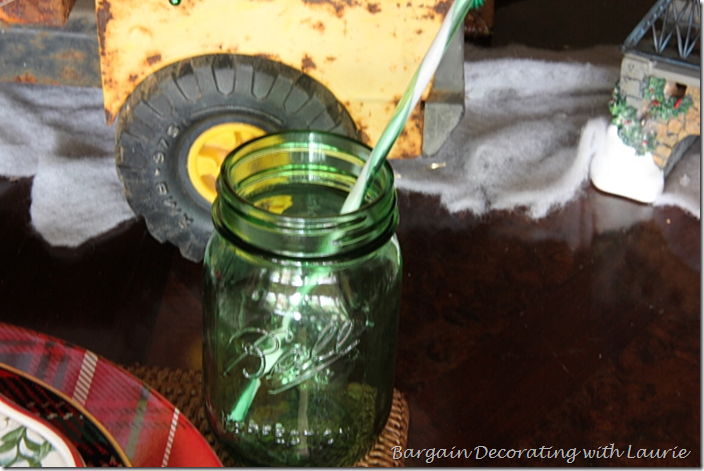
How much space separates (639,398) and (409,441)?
16 cm

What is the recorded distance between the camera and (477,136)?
83cm

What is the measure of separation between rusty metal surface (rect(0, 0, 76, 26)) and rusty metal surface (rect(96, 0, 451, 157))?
2.0 inches

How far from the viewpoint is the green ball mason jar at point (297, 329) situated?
35 cm

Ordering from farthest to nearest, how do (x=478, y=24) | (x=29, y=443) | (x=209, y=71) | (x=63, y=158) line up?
(x=478, y=24), (x=63, y=158), (x=209, y=71), (x=29, y=443)

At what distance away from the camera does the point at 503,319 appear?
59 centimetres

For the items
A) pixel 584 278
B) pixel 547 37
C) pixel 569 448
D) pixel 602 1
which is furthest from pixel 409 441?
pixel 602 1

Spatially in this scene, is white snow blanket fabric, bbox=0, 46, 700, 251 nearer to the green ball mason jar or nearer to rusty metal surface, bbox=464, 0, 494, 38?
rusty metal surface, bbox=464, 0, 494, 38

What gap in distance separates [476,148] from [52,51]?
1.33 feet

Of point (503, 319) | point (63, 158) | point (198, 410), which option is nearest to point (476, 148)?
point (503, 319)

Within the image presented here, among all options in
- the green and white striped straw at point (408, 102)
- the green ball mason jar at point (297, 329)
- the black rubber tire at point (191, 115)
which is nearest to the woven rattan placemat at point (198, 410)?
the green ball mason jar at point (297, 329)

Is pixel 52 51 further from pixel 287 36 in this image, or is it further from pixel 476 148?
pixel 476 148

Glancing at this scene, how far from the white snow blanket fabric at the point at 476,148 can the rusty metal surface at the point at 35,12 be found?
16cm

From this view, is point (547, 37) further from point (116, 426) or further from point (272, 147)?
point (116, 426)

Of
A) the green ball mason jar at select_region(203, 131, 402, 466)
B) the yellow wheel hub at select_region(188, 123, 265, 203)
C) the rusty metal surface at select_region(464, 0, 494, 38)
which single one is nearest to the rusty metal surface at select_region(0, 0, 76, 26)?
the yellow wheel hub at select_region(188, 123, 265, 203)
